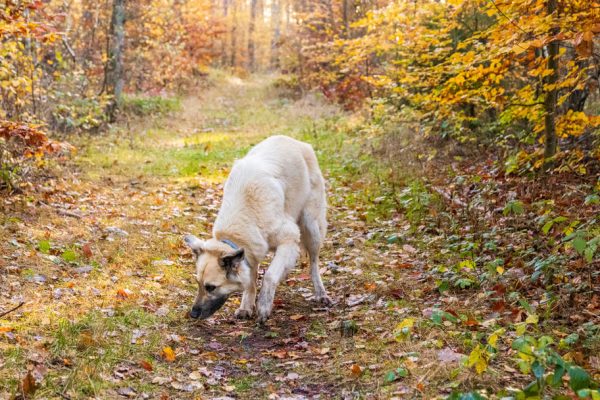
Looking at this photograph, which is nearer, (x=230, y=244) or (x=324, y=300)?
(x=230, y=244)

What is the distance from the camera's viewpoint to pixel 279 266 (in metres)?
5.73

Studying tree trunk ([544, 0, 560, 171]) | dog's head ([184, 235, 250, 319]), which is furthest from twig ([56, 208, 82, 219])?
tree trunk ([544, 0, 560, 171])

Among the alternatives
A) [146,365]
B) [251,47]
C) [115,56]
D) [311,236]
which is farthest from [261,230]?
[251,47]

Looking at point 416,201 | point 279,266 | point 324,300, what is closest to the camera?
point 279,266

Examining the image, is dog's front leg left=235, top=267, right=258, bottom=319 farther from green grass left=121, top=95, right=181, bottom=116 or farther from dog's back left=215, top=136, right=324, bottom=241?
green grass left=121, top=95, right=181, bottom=116

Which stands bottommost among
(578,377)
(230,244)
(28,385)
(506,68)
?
(28,385)

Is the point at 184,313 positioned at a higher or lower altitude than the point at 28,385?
lower

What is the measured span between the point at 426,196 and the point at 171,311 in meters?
4.62

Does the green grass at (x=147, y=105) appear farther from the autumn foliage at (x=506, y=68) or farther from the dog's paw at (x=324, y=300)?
the dog's paw at (x=324, y=300)

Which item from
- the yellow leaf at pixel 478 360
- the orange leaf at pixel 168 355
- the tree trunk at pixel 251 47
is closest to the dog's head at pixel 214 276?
the orange leaf at pixel 168 355

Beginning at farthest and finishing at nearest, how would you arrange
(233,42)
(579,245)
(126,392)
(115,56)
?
1. (233,42)
2. (115,56)
3. (579,245)
4. (126,392)

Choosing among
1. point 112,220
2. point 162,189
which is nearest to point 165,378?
point 112,220

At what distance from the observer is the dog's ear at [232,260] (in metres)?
5.23

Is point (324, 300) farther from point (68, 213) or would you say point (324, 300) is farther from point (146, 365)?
point (68, 213)
